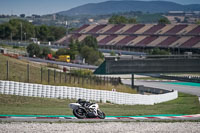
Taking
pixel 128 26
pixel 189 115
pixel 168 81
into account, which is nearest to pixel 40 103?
pixel 189 115

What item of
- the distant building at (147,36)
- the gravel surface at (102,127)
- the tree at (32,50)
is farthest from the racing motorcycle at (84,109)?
the distant building at (147,36)

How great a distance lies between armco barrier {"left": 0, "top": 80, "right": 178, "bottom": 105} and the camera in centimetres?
2834

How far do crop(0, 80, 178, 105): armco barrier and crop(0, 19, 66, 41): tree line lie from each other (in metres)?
101

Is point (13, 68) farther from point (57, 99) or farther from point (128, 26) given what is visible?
point (128, 26)

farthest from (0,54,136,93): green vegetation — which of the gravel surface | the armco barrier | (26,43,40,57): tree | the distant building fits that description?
the distant building

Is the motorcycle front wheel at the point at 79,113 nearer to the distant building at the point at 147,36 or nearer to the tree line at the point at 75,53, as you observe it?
the tree line at the point at 75,53

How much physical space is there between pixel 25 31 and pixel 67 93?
406 ft

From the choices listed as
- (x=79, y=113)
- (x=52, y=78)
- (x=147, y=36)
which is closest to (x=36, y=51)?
(x=147, y=36)

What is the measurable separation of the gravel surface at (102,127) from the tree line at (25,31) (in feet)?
379

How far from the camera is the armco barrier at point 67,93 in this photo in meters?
28.3

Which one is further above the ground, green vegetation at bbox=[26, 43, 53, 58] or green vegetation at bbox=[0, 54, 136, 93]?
green vegetation at bbox=[0, 54, 136, 93]

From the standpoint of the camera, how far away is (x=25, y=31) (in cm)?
15162

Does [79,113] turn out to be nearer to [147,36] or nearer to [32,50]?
[32,50]

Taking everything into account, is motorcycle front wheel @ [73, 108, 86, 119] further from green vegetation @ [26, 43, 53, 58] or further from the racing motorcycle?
green vegetation @ [26, 43, 53, 58]
